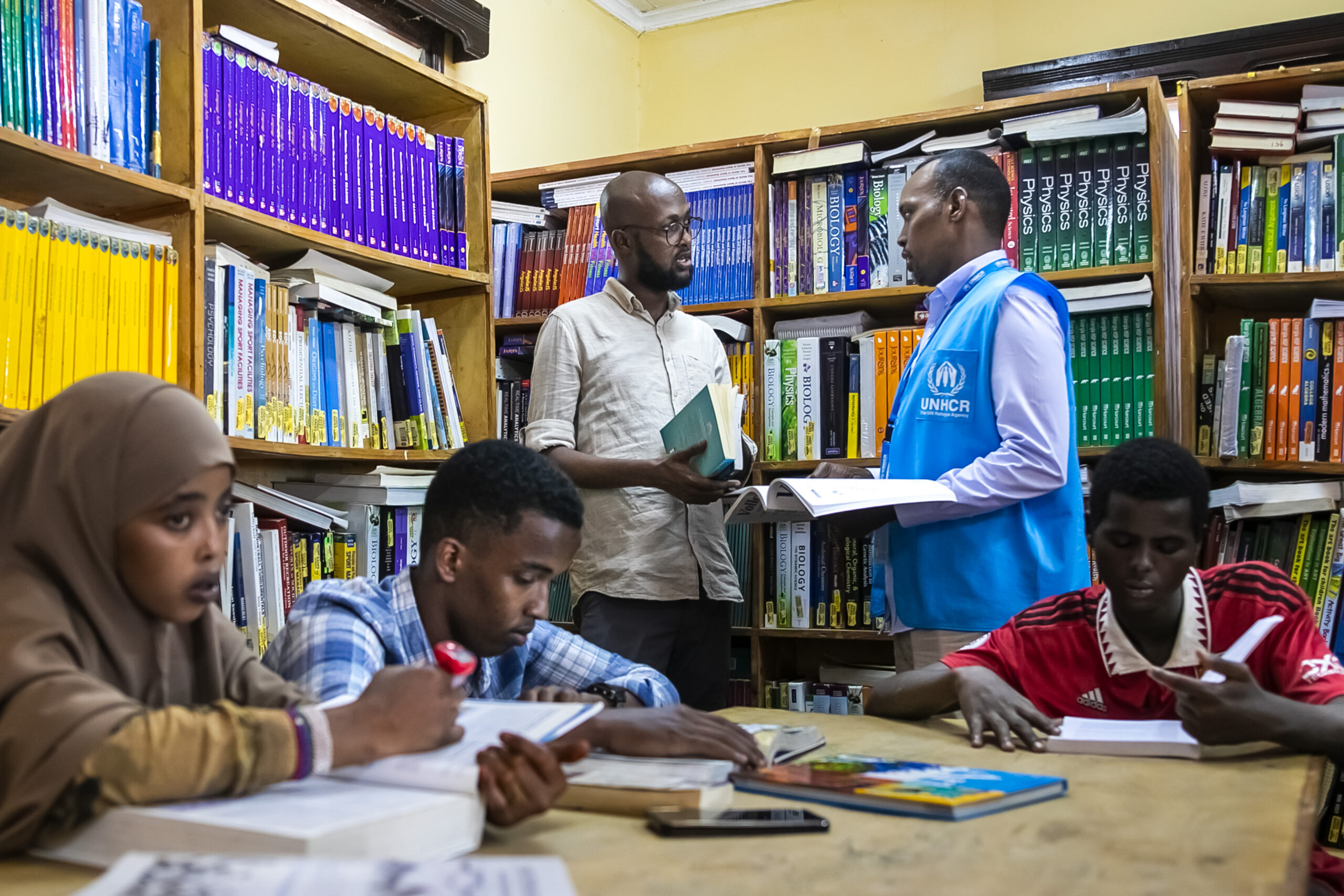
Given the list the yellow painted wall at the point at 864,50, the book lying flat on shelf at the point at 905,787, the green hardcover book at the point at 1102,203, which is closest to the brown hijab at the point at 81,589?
the book lying flat on shelf at the point at 905,787

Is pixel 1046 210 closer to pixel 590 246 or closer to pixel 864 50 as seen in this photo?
pixel 590 246

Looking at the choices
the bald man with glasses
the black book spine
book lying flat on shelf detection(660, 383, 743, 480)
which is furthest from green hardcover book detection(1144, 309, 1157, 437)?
book lying flat on shelf detection(660, 383, 743, 480)

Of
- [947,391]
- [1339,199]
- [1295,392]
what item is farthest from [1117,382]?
[947,391]

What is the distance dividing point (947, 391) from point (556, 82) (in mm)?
2464

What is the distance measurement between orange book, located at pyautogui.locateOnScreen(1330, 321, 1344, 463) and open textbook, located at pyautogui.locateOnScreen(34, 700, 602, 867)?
2353mm

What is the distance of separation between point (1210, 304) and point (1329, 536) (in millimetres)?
645

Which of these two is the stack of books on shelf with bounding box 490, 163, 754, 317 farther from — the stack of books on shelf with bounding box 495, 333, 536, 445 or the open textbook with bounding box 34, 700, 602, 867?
the open textbook with bounding box 34, 700, 602, 867

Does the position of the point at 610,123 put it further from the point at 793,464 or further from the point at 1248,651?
the point at 1248,651

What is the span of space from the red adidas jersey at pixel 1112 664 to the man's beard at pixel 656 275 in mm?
1154

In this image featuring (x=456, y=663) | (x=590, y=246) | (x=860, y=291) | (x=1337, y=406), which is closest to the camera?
(x=456, y=663)

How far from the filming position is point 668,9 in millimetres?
4371

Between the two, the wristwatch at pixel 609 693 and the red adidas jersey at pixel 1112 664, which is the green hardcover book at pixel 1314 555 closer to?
the red adidas jersey at pixel 1112 664

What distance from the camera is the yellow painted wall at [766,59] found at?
372 centimetres

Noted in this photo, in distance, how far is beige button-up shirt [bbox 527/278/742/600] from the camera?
241 centimetres
